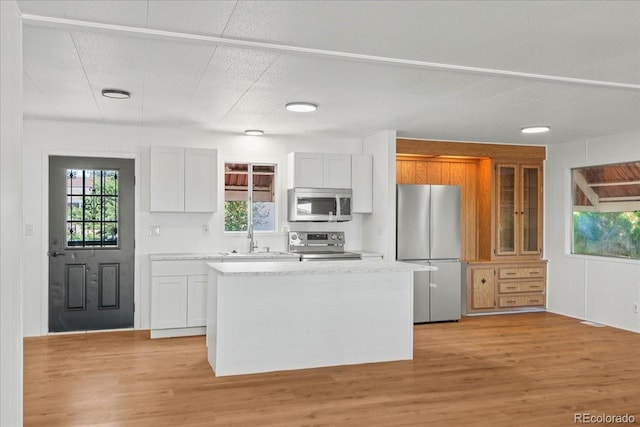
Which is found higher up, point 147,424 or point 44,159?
point 44,159

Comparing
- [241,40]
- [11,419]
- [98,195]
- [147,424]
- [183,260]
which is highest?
[241,40]

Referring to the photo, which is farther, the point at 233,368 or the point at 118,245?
the point at 118,245

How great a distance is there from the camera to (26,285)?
18.8 ft

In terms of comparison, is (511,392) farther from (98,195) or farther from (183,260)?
(98,195)

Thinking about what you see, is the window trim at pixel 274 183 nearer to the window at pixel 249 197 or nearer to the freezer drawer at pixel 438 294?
the window at pixel 249 197

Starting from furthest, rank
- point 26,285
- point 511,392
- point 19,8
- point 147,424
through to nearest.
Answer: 1. point 26,285
2. point 511,392
3. point 147,424
4. point 19,8

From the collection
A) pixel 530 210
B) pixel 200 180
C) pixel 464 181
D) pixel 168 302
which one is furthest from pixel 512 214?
pixel 168 302

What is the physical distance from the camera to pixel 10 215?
89.7 inches

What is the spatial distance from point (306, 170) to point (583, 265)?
378cm

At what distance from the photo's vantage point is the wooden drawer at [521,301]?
7.29 meters

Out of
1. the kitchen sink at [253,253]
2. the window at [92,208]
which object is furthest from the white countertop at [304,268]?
the window at [92,208]

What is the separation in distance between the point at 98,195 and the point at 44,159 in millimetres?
666

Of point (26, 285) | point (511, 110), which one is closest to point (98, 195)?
point (26, 285)

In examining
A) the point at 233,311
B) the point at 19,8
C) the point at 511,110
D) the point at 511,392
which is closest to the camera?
the point at 19,8
